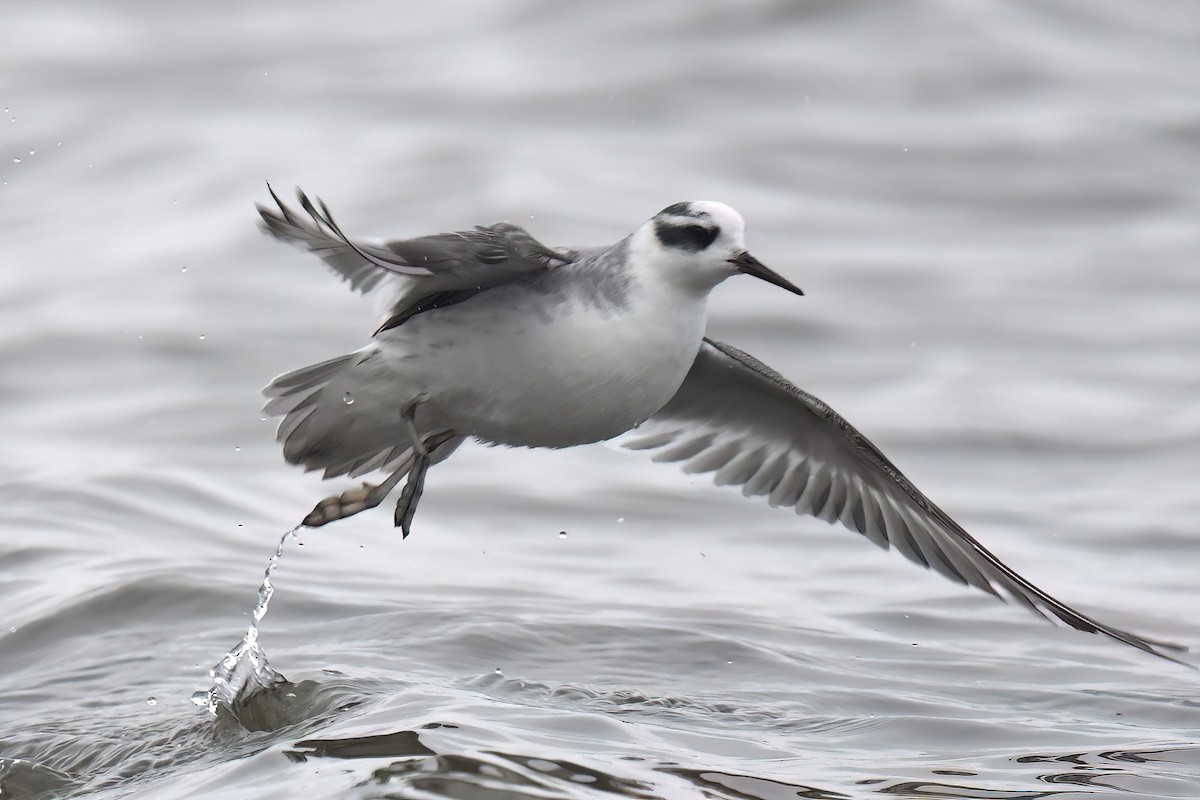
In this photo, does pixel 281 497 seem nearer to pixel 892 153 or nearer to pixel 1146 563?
pixel 1146 563

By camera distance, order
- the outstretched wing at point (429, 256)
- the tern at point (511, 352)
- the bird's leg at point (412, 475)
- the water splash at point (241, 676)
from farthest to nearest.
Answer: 1. the water splash at point (241, 676)
2. the bird's leg at point (412, 475)
3. the tern at point (511, 352)
4. the outstretched wing at point (429, 256)

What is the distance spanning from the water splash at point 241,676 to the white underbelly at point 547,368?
698 millimetres

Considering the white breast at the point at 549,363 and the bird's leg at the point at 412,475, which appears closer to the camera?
the white breast at the point at 549,363

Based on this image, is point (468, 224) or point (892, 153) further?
point (892, 153)

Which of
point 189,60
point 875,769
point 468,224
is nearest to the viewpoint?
point 875,769

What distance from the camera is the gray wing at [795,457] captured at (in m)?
5.82

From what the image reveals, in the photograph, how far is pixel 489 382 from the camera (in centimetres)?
501

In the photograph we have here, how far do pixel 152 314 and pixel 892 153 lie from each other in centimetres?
582

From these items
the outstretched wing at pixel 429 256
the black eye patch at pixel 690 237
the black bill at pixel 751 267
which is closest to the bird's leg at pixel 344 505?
the outstretched wing at pixel 429 256

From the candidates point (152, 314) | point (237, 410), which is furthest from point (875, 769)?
point (152, 314)

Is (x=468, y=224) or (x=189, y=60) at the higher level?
(x=189, y=60)

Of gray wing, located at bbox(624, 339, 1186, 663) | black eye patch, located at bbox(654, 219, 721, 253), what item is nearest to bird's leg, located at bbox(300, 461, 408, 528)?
gray wing, located at bbox(624, 339, 1186, 663)

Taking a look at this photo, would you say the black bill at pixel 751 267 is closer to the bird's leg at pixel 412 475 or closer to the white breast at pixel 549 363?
the white breast at pixel 549 363

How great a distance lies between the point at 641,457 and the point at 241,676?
4.04m
